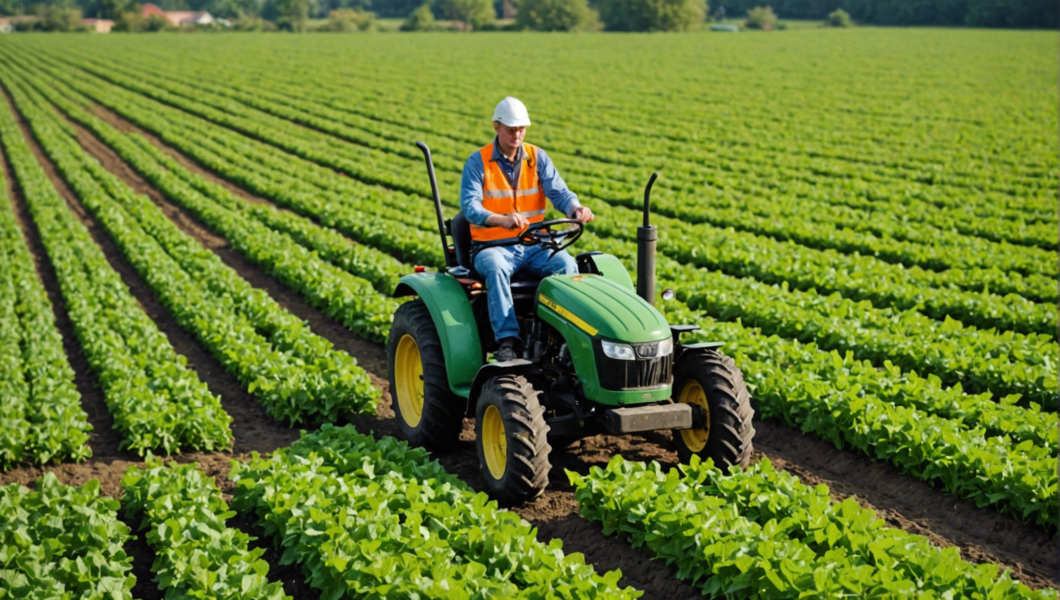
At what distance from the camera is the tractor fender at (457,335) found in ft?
20.2

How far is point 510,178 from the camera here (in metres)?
6.34

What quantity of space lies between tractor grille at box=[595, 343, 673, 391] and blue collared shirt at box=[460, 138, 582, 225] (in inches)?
46.3

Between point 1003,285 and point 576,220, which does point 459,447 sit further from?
point 1003,285

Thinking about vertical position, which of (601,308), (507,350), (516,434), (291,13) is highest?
(291,13)

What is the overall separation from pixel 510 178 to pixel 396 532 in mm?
2536

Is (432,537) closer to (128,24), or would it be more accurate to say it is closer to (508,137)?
(508,137)

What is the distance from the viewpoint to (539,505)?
226 inches

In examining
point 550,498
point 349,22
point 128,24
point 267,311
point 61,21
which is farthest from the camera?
point 61,21

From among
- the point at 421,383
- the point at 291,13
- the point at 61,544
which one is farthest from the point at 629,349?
the point at 291,13

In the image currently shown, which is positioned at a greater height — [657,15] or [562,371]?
→ [657,15]

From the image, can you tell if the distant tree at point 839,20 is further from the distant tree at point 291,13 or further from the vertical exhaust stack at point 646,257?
the vertical exhaust stack at point 646,257

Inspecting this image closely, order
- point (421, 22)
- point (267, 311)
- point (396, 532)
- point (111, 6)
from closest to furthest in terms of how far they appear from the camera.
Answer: point (396, 532), point (267, 311), point (421, 22), point (111, 6)

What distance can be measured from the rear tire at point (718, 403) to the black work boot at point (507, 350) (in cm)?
100

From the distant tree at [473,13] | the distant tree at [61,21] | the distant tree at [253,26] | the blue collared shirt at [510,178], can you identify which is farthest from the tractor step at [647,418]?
the distant tree at [61,21]
